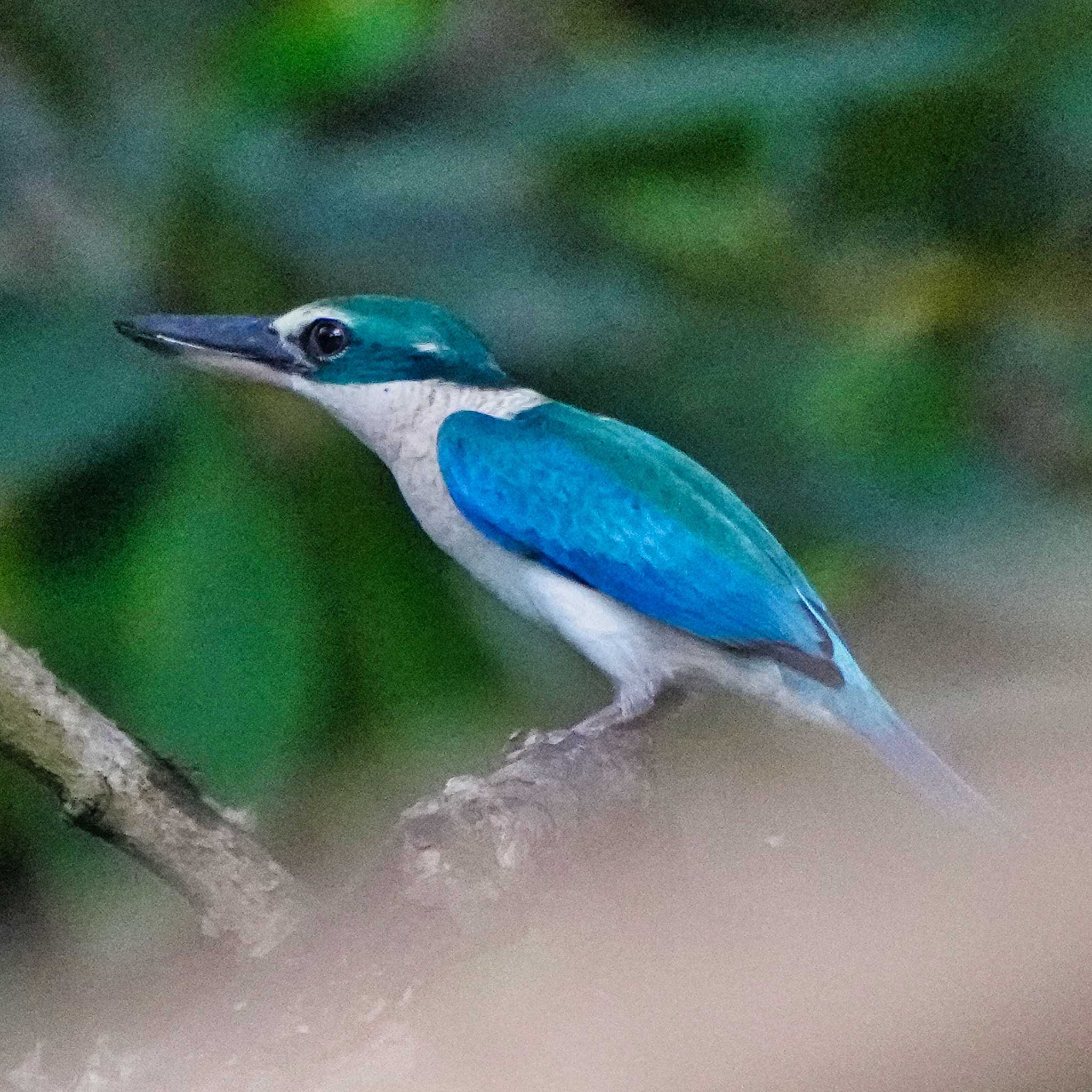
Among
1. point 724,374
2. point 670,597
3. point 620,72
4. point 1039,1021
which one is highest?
point 620,72

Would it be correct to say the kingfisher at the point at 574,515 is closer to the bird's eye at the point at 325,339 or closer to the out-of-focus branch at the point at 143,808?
the bird's eye at the point at 325,339

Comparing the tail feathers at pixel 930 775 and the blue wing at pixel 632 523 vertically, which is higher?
the blue wing at pixel 632 523

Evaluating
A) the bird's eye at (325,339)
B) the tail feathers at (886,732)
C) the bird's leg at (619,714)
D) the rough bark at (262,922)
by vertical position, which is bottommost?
the rough bark at (262,922)

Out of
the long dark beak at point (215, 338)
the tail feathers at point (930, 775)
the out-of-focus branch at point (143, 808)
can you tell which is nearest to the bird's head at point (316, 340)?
the long dark beak at point (215, 338)

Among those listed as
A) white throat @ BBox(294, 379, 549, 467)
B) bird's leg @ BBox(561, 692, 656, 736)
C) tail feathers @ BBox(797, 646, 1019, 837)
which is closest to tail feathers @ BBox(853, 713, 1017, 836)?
tail feathers @ BBox(797, 646, 1019, 837)

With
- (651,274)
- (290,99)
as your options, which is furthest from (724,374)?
(290,99)

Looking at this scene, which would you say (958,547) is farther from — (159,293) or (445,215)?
(159,293)
